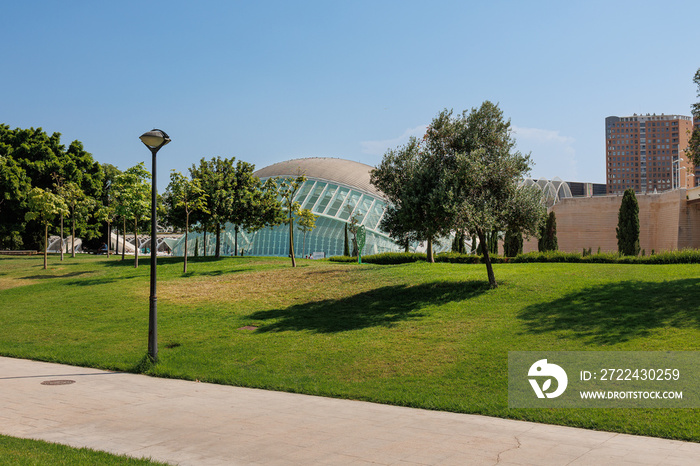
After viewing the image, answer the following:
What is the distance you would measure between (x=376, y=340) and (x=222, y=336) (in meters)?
5.20

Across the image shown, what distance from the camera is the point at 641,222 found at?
141ft

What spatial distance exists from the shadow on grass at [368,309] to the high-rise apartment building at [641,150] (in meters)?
176

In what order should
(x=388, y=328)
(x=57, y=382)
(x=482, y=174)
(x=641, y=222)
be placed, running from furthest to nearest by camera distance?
1. (x=641, y=222)
2. (x=482, y=174)
3. (x=388, y=328)
4. (x=57, y=382)

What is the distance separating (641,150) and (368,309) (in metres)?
195

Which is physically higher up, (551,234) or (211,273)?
(551,234)

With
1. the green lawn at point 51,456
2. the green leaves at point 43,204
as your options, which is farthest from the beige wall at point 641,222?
the green lawn at point 51,456

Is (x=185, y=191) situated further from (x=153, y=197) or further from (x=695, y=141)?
(x=695, y=141)

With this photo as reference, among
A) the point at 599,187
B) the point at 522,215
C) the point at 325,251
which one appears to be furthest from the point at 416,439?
the point at 599,187

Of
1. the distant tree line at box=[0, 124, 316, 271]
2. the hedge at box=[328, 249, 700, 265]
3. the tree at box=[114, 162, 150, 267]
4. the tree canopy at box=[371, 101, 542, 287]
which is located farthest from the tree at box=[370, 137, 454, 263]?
the tree at box=[114, 162, 150, 267]

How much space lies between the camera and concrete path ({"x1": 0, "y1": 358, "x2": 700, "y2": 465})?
694 cm

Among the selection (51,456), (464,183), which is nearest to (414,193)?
(464,183)

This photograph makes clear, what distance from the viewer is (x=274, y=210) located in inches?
1540

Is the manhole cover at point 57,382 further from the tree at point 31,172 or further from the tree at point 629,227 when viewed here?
the tree at point 31,172

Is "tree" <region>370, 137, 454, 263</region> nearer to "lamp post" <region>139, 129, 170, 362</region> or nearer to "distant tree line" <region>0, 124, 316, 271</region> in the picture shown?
"lamp post" <region>139, 129, 170, 362</region>
